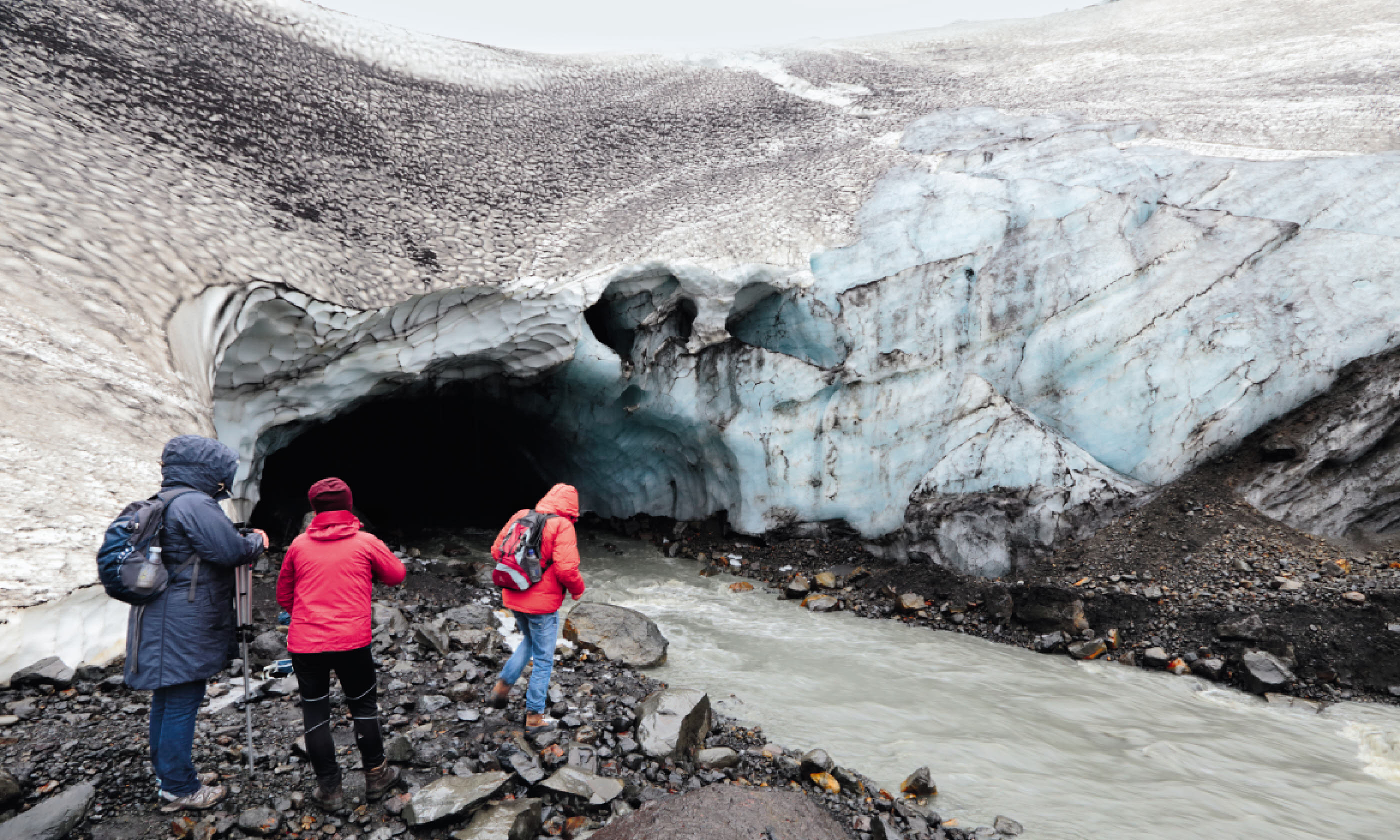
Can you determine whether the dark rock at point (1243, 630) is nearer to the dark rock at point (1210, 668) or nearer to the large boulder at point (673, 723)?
the dark rock at point (1210, 668)

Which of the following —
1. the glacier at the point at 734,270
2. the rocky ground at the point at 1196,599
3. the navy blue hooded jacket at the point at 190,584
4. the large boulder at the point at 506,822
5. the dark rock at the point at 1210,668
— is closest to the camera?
the navy blue hooded jacket at the point at 190,584

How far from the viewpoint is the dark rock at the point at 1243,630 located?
576 cm

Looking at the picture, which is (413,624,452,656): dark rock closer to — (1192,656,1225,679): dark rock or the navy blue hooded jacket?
the navy blue hooded jacket

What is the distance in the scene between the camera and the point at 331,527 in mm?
3143

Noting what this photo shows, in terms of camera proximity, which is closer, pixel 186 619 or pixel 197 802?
pixel 186 619

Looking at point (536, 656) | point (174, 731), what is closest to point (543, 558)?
point (536, 656)

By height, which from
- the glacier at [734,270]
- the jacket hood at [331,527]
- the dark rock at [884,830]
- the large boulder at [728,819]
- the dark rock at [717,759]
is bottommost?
the dark rock at [884,830]

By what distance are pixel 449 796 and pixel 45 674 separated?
213cm

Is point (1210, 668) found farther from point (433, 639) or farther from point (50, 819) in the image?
point (50, 819)

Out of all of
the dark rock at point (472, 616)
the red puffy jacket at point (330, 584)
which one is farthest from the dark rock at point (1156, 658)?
the red puffy jacket at point (330, 584)

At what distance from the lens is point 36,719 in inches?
132

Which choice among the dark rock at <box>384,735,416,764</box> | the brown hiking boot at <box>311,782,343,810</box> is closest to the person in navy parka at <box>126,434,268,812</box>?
the brown hiking boot at <box>311,782,343,810</box>

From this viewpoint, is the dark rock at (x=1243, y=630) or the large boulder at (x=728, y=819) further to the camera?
the dark rock at (x=1243, y=630)

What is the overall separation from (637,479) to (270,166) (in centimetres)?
583
